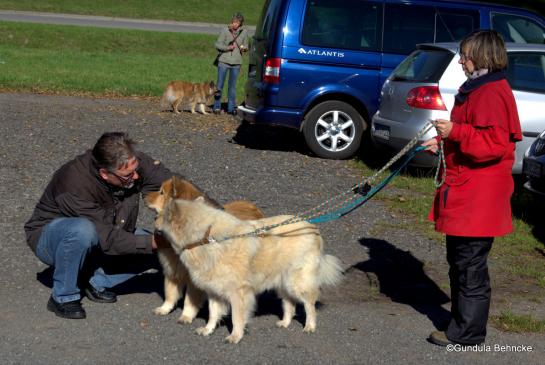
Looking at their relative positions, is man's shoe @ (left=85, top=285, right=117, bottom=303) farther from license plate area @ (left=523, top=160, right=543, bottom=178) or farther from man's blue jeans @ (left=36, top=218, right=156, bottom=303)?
license plate area @ (left=523, top=160, right=543, bottom=178)

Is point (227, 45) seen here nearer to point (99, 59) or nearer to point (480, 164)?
point (99, 59)

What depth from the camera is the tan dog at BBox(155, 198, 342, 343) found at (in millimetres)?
4906

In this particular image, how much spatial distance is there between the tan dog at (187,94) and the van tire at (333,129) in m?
4.64

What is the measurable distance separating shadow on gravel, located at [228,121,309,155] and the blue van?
84 cm

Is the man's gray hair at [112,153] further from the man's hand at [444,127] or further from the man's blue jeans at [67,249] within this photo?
the man's hand at [444,127]

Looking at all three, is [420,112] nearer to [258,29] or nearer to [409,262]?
[409,262]

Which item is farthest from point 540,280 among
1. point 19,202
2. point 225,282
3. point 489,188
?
point 19,202

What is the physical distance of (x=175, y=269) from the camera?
539cm

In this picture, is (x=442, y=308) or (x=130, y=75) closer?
(x=442, y=308)

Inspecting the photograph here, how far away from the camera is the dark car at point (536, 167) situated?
791 cm

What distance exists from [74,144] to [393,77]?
493cm

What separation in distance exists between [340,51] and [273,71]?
1042mm

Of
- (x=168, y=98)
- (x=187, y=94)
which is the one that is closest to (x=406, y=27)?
(x=187, y=94)

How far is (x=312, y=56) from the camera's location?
11.1 metres
